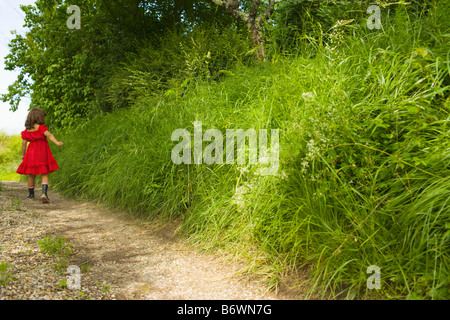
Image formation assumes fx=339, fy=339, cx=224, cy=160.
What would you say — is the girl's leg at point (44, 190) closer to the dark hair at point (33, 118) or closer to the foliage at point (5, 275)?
the dark hair at point (33, 118)

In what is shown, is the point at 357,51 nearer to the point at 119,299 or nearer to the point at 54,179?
the point at 119,299

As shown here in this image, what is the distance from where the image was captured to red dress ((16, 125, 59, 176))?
20.2ft

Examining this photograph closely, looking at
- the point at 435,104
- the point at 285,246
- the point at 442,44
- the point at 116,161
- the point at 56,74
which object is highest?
the point at 56,74

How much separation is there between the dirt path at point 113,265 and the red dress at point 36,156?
5.90ft

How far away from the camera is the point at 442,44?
3115 mm

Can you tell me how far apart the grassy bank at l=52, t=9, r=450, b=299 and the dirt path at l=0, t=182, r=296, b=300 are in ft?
0.79

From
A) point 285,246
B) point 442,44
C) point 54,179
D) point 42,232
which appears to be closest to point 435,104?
point 442,44

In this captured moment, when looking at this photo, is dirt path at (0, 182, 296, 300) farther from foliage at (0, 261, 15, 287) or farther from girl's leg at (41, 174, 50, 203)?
girl's leg at (41, 174, 50, 203)

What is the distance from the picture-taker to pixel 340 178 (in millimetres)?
2717

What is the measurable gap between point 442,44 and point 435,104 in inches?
27.2

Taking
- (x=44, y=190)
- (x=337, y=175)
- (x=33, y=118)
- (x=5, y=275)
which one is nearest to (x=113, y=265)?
(x=5, y=275)

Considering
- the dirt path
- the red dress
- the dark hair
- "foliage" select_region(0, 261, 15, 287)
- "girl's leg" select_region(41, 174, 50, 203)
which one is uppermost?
the dark hair

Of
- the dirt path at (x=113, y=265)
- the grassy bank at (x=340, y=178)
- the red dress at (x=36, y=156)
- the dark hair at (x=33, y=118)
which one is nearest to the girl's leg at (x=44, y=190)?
the red dress at (x=36, y=156)

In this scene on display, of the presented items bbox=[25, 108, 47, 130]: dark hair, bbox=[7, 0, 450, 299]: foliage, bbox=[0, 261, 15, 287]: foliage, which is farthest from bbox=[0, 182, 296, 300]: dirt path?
bbox=[25, 108, 47, 130]: dark hair
